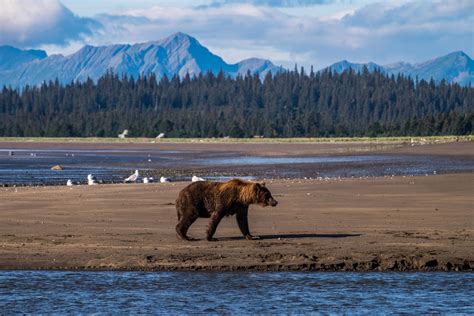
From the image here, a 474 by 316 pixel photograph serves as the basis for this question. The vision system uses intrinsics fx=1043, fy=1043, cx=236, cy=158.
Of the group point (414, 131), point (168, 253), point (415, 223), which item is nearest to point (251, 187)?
point (168, 253)

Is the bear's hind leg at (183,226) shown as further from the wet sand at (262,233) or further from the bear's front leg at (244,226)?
the bear's front leg at (244,226)

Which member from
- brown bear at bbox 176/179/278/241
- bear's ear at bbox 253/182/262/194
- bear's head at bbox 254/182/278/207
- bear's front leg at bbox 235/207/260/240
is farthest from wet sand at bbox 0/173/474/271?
bear's ear at bbox 253/182/262/194

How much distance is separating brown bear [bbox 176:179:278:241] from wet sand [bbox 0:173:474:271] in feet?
1.65

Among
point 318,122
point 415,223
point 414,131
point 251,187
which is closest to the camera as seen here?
point 251,187

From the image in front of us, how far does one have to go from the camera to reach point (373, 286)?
52.6 feet

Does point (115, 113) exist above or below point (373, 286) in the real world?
above

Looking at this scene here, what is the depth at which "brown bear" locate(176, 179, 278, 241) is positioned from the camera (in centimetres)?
1981

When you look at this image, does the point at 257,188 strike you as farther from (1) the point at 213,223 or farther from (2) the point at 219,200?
(1) the point at 213,223

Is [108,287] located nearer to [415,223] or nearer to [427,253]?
[427,253]

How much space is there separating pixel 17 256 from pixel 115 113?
17306cm

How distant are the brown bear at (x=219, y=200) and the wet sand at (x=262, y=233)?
0.50 metres

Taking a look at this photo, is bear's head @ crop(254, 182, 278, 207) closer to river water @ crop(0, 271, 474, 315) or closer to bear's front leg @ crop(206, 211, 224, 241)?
bear's front leg @ crop(206, 211, 224, 241)

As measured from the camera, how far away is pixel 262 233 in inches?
821

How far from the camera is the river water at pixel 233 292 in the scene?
1456 centimetres
